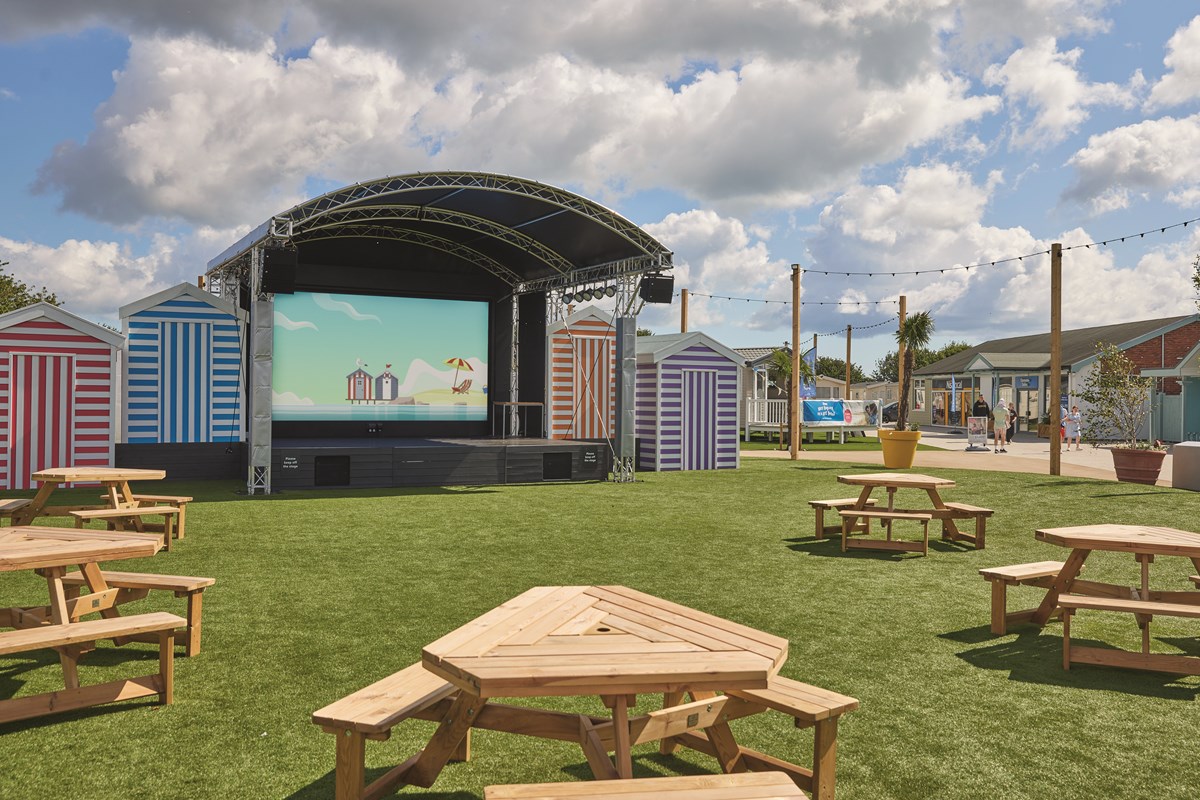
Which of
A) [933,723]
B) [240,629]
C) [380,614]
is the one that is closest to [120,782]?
[240,629]

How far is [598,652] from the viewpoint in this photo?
2.45 metres

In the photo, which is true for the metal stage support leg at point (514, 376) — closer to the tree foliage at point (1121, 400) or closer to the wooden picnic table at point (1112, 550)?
the tree foliage at point (1121, 400)

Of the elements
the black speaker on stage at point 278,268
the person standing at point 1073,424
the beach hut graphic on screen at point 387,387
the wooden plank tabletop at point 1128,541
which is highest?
the black speaker on stage at point 278,268

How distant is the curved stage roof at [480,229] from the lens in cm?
1097

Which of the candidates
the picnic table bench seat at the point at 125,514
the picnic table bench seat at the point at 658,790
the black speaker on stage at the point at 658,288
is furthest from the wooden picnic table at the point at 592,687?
the black speaker on stage at the point at 658,288

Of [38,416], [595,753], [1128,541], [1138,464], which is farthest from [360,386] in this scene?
[595,753]

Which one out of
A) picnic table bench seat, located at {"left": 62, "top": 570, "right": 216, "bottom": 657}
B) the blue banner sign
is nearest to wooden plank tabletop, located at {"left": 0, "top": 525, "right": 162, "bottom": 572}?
picnic table bench seat, located at {"left": 62, "top": 570, "right": 216, "bottom": 657}

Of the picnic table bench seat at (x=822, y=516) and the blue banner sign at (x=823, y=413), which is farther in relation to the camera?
the blue banner sign at (x=823, y=413)

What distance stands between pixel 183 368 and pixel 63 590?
9603mm

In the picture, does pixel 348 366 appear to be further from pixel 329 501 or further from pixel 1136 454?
pixel 1136 454

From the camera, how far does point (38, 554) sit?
3.66m

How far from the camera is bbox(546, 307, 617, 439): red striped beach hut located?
1560cm

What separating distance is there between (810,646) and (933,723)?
1.05m

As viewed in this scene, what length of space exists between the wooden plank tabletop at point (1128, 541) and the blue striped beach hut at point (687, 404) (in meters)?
10.5
